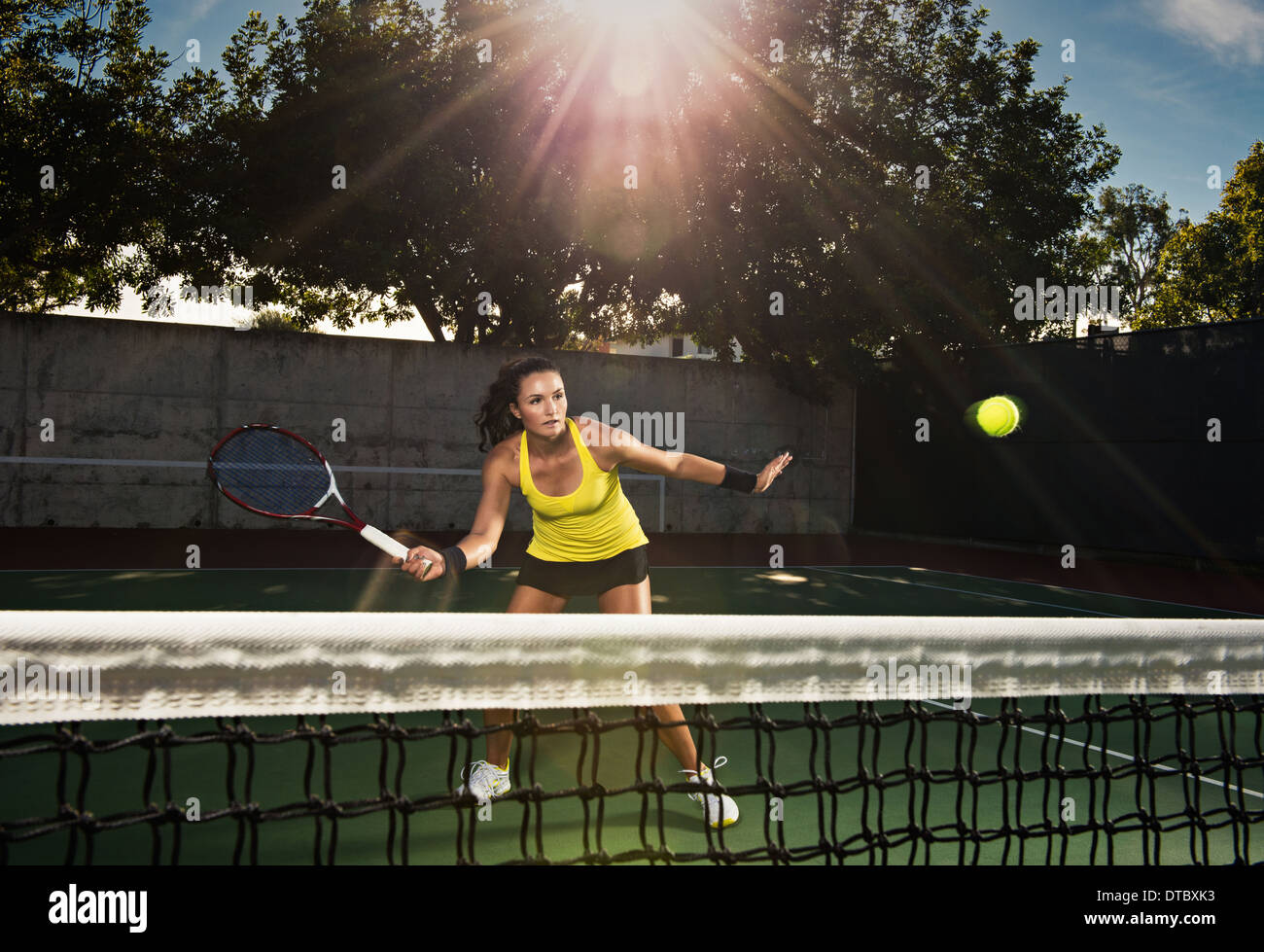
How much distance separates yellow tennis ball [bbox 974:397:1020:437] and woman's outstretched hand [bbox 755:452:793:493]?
12.8 meters

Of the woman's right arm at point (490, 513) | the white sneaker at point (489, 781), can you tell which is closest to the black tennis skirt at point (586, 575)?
the woman's right arm at point (490, 513)

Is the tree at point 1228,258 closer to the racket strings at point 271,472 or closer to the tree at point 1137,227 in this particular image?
the tree at point 1137,227

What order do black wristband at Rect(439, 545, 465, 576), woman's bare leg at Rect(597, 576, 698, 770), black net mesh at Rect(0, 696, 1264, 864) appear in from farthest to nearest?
woman's bare leg at Rect(597, 576, 698, 770) → black wristband at Rect(439, 545, 465, 576) → black net mesh at Rect(0, 696, 1264, 864)

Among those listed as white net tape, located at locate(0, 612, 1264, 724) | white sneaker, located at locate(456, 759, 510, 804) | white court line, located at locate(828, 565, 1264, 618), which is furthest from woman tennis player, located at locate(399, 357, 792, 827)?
white court line, located at locate(828, 565, 1264, 618)

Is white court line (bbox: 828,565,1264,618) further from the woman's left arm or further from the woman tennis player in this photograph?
the woman tennis player

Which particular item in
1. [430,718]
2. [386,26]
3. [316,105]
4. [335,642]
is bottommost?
[430,718]

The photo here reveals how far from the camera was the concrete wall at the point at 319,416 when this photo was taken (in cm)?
1373

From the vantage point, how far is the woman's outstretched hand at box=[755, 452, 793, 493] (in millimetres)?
3842

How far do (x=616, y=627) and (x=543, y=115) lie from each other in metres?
15.0

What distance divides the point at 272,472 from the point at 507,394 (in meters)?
1.31

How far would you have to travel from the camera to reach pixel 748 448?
17859mm
